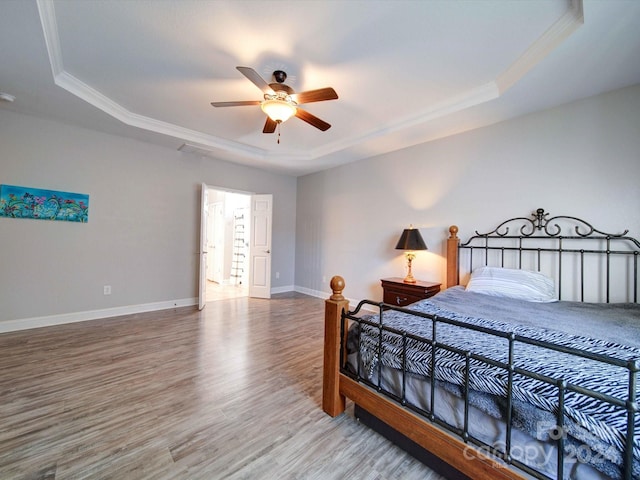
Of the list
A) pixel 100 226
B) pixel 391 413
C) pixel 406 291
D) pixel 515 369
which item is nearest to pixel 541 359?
pixel 515 369

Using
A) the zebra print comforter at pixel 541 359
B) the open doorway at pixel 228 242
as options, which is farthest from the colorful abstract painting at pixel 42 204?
the zebra print comforter at pixel 541 359

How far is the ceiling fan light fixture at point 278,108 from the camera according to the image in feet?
8.03

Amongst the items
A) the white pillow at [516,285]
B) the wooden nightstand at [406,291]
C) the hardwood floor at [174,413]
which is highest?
the white pillow at [516,285]

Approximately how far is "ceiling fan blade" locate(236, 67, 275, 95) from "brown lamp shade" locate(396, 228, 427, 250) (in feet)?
7.99

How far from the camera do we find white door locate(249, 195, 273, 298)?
17.9 feet

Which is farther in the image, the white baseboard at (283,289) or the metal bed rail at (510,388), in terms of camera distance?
the white baseboard at (283,289)

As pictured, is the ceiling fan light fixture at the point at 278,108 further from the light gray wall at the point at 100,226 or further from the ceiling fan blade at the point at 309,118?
the light gray wall at the point at 100,226

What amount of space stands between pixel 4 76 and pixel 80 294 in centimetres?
270

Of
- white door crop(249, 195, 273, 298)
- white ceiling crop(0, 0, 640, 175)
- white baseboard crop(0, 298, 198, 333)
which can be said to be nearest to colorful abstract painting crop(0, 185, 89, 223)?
white ceiling crop(0, 0, 640, 175)

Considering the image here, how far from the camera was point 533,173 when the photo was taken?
2900mm

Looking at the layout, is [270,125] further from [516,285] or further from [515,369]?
[516,285]

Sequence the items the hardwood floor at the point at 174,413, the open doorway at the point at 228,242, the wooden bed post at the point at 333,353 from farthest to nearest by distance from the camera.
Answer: the open doorway at the point at 228,242, the wooden bed post at the point at 333,353, the hardwood floor at the point at 174,413

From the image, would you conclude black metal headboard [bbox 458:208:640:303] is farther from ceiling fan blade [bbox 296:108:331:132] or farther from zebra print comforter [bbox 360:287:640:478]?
ceiling fan blade [bbox 296:108:331:132]

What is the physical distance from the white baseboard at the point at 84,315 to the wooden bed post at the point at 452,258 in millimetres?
4256
